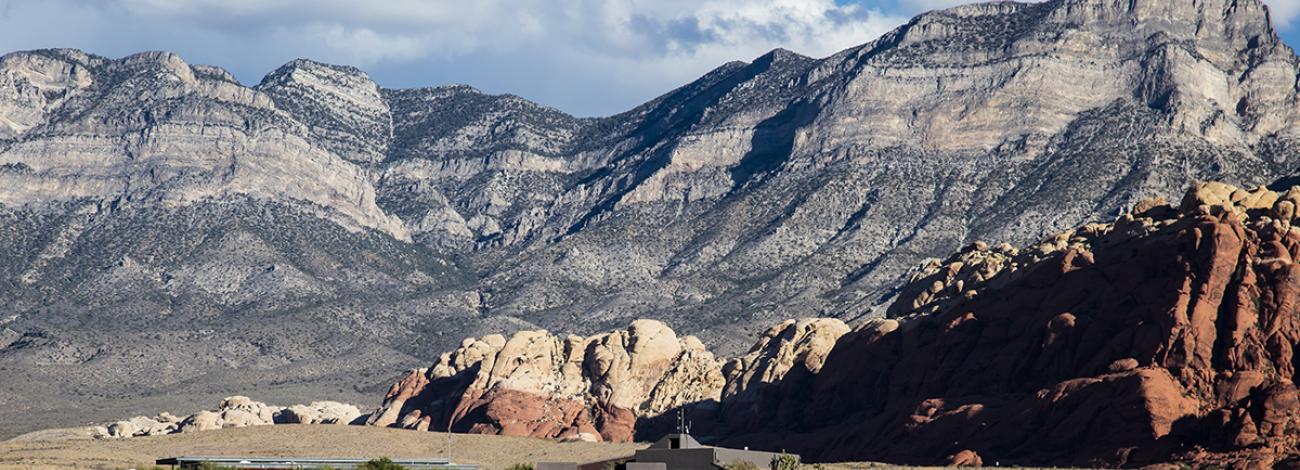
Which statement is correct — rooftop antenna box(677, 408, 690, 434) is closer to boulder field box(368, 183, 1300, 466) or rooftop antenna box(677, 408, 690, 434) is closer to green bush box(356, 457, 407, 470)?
boulder field box(368, 183, 1300, 466)

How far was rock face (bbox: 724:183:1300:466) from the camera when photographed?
11875 cm

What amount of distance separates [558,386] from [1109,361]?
5079 centimetres

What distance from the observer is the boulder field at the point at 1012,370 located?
12081 centimetres

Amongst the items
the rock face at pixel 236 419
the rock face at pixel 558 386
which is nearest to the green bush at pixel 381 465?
the rock face at pixel 558 386

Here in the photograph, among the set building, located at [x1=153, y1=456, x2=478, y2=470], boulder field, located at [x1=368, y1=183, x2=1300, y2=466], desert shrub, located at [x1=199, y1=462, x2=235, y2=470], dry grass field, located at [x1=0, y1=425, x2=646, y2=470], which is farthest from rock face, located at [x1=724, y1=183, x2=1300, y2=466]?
desert shrub, located at [x1=199, y1=462, x2=235, y2=470]

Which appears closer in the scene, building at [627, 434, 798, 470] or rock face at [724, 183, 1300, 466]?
building at [627, 434, 798, 470]

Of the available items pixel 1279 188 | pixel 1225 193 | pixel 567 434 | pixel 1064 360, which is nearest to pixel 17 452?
pixel 567 434

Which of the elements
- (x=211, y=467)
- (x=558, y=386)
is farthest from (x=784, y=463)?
(x=558, y=386)

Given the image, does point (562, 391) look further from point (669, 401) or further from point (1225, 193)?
point (1225, 193)

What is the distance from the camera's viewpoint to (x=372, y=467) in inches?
4065

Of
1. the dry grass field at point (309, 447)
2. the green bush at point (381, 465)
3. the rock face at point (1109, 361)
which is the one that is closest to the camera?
the green bush at point (381, 465)

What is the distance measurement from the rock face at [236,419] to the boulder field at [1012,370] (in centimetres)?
621

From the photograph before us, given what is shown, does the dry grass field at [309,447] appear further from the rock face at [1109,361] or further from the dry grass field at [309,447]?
the rock face at [1109,361]

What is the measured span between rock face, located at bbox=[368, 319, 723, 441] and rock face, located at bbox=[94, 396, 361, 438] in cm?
567
